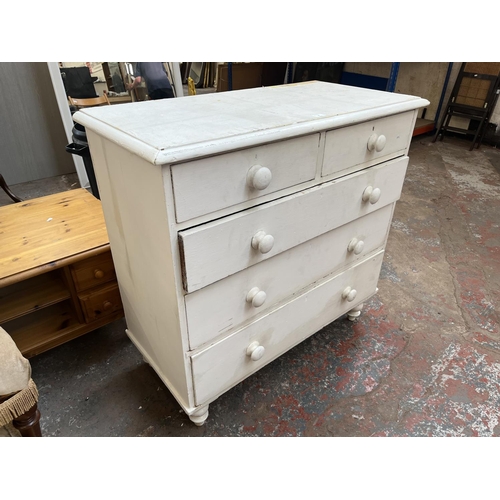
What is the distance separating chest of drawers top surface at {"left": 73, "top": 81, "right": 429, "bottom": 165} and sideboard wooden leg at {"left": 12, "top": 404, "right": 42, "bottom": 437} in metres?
0.81

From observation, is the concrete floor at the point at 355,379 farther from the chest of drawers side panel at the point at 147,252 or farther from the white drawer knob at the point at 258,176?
the white drawer knob at the point at 258,176

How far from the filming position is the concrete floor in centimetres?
144

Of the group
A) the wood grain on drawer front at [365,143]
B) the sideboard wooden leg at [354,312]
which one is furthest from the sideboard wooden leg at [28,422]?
the sideboard wooden leg at [354,312]

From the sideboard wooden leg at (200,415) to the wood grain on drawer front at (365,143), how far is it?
91 centimetres

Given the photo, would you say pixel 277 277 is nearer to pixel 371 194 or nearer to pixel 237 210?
pixel 237 210

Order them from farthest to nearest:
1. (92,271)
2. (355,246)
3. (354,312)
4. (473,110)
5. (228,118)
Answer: (473,110), (354,312), (92,271), (355,246), (228,118)

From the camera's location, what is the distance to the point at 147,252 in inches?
43.1

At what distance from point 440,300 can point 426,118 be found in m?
3.84

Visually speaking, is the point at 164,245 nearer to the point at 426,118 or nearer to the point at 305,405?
the point at 305,405

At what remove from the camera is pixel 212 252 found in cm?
99

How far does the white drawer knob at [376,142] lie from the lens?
125 centimetres

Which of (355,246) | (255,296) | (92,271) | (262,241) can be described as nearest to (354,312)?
(355,246)

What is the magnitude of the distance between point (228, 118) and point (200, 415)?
3.35 feet

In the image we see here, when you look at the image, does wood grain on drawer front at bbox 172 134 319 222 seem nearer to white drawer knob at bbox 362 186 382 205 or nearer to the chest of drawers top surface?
the chest of drawers top surface
